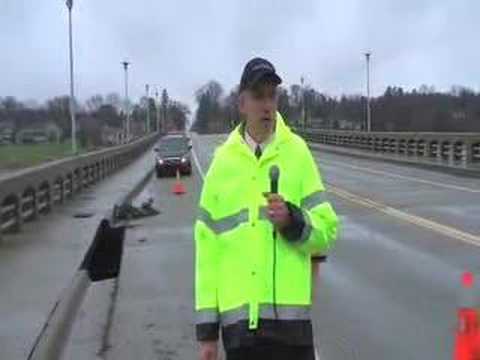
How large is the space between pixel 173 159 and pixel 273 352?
45.0m

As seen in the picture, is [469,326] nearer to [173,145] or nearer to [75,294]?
[75,294]

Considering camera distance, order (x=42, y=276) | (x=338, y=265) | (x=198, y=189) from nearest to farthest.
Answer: (x=42, y=276)
(x=338, y=265)
(x=198, y=189)

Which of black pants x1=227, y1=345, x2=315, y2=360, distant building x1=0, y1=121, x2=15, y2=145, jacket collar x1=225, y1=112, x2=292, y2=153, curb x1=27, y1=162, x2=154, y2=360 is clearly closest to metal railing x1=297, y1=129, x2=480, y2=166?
curb x1=27, y1=162, x2=154, y2=360

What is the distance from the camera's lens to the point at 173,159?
49.2 metres

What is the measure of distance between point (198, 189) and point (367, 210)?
1316 centimetres

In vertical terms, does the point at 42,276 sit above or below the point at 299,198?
below

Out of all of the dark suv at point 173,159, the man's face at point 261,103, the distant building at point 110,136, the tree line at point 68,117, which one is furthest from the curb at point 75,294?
the distant building at point 110,136

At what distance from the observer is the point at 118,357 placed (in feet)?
29.4

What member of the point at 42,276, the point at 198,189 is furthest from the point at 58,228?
the point at 198,189

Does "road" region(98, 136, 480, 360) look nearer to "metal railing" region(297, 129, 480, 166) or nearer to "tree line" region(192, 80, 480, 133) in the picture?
"metal railing" region(297, 129, 480, 166)

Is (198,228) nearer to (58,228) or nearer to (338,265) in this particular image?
(338,265)

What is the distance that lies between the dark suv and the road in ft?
74.9

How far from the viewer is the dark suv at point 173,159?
49.1m

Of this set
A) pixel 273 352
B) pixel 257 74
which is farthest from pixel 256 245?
pixel 257 74
